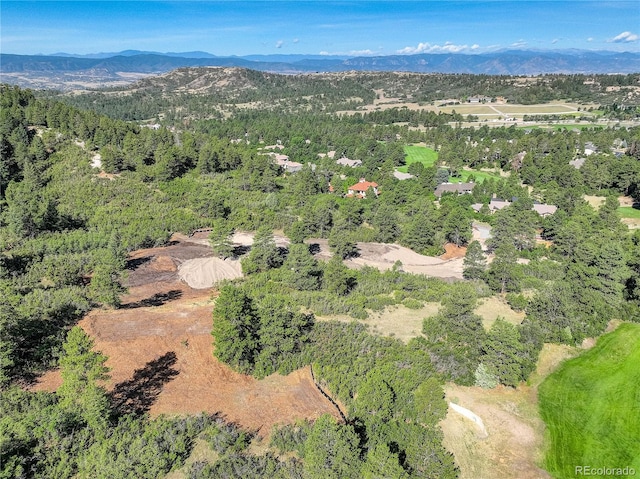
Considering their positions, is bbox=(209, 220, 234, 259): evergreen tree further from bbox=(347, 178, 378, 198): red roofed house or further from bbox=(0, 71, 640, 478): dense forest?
bbox=(347, 178, 378, 198): red roofed house

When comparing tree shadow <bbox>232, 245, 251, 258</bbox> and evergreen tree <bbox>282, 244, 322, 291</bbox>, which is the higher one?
evergreen tree <bbox>282, 244, 322, 291</bbox>

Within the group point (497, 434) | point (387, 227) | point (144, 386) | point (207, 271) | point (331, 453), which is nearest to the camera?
point (331, 453)

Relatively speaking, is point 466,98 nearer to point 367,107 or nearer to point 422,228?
Answer: point 367,107

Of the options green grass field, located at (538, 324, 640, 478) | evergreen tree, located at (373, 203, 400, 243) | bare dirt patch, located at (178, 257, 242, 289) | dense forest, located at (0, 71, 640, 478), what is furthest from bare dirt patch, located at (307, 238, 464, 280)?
green grass field, located at (538, 324, 640, 478)

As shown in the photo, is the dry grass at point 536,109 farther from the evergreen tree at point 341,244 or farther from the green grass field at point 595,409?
the green grass field at point 595,409

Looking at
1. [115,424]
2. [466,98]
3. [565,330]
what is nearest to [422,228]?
[565,330]

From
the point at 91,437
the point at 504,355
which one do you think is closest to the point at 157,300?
the point at 91,437

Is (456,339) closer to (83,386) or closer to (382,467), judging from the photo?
(382,467)
